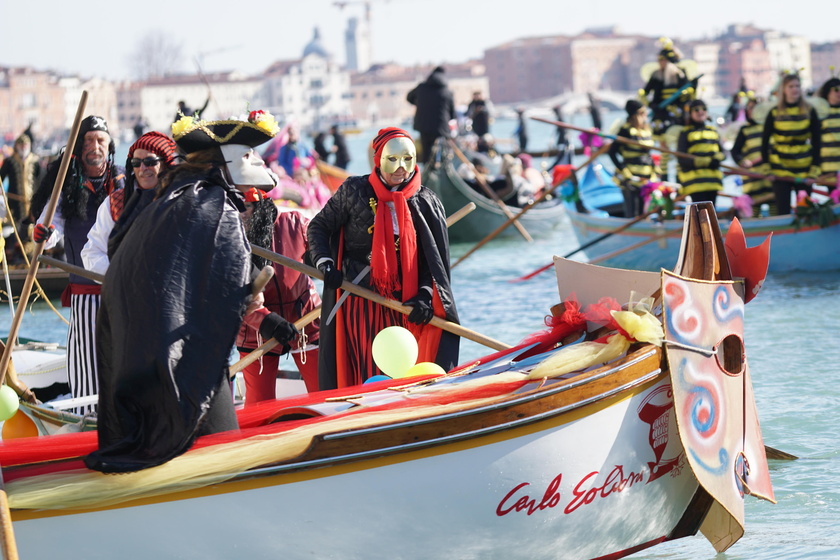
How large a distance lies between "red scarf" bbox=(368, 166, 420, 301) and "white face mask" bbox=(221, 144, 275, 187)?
4.52 feet

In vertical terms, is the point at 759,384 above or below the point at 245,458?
below

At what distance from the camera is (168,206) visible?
3062 mm

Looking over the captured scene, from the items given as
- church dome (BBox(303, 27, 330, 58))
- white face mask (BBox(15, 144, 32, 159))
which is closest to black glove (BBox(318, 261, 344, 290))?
white face mask (BBox(15, 144, 32, 159))

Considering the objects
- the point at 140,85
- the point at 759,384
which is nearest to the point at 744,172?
the point at 759,384

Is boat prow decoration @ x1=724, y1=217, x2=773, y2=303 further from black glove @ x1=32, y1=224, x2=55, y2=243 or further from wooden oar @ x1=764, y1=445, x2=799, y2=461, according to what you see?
black glove @ x1=32, y1=224, x2=55, y2=243

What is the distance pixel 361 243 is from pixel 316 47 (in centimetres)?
15175

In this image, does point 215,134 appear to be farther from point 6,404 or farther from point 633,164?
point 633,164

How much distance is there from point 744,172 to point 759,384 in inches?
132

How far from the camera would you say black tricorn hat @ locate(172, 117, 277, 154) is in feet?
10.7

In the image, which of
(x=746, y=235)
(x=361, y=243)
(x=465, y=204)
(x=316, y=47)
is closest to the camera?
(x=361, y=243)

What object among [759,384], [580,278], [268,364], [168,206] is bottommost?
[759,384]

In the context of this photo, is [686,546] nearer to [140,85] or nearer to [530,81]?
[140,85]

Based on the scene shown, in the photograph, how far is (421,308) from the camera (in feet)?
15.1

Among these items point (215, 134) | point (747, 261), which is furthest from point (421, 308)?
point (215, 134)
